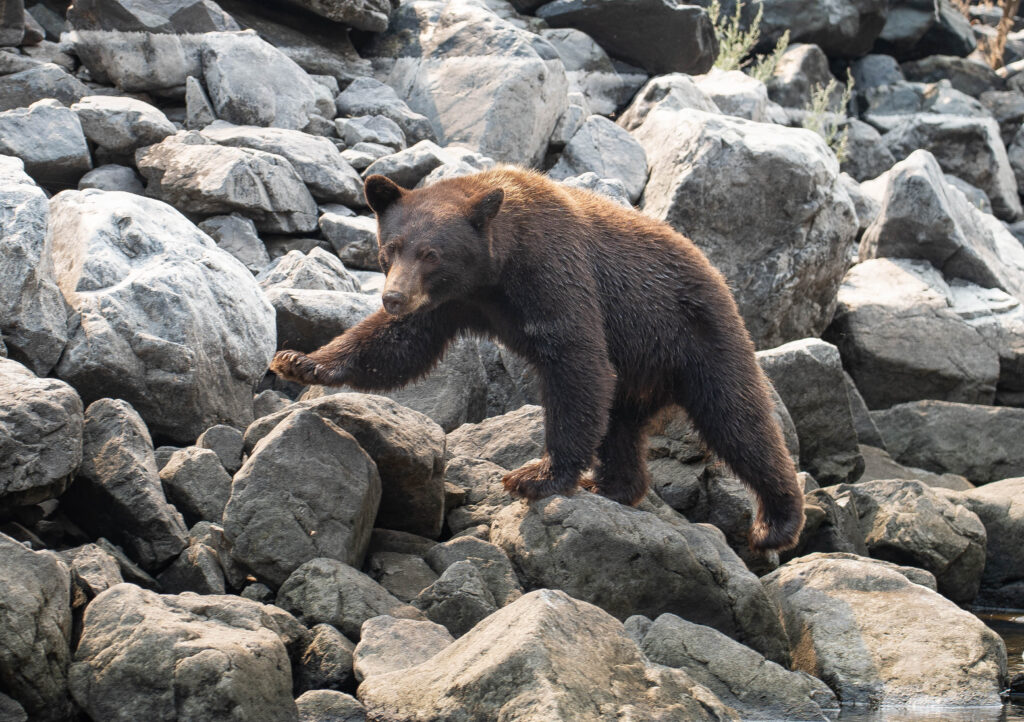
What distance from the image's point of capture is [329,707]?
15.5 ft

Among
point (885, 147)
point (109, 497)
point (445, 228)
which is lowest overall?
point (885, 147)

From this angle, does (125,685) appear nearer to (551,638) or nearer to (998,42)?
(551,638)

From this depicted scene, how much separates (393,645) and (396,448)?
4.72 feet

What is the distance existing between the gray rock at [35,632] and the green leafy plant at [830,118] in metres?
14.0

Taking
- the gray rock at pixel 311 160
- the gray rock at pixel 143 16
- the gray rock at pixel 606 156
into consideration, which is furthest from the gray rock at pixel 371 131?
the gray rock at pixel 143 16

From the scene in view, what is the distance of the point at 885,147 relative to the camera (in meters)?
19.5

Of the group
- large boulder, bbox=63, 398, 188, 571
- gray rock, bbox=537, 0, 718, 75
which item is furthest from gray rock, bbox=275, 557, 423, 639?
gray rock, bbox=537, 0, 718, 75

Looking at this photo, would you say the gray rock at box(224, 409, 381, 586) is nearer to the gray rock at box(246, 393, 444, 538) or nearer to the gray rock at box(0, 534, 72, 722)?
the gray rock at box(246, 393, 444, 538)

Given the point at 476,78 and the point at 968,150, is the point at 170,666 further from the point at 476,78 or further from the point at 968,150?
the point at 968,150

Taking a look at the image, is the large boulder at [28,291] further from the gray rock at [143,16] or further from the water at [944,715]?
the gray rock at [143,16]

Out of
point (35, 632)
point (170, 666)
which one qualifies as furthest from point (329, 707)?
point (35, 632)

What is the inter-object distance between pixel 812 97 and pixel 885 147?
152cm

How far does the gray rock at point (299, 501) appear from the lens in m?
5.66

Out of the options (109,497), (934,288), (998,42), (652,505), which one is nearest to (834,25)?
(998,42)
